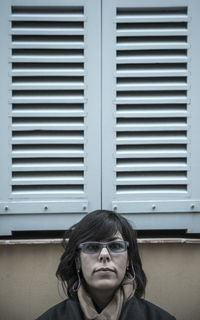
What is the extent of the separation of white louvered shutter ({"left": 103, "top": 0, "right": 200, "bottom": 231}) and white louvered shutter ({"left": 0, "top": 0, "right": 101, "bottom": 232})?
0.10 m

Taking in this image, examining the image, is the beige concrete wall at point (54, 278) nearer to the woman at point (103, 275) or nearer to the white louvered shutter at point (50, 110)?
the white louvered shutter at point (50, 110)

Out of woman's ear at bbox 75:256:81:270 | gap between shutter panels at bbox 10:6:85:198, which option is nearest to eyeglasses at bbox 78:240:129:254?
A: woman's ear at bbox 75:256:81:270

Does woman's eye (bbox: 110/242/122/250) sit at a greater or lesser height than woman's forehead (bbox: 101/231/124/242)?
lesser

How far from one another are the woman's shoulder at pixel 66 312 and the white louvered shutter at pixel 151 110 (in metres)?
0.66

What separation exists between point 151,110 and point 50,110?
2.04 ft

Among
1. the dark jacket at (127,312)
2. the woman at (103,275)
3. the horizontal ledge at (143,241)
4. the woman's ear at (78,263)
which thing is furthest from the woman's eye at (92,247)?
the horizontal ledge at (143,241)

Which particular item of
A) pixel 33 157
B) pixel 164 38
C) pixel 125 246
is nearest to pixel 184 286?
pixel 125 246

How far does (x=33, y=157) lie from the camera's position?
94.0 inches

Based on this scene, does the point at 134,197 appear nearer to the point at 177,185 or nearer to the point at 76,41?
the point at 177,185

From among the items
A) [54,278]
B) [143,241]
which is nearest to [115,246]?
[143,241]

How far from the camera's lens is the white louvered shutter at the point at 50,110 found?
236 centimetres

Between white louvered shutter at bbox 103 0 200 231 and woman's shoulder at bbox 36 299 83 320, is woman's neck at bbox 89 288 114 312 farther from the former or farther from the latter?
white louvered shutter at bbox 103 0 200 231

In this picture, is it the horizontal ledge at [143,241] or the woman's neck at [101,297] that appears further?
the horizontal ledge at [143,241]

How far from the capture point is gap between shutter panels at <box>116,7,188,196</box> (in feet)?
7.85
